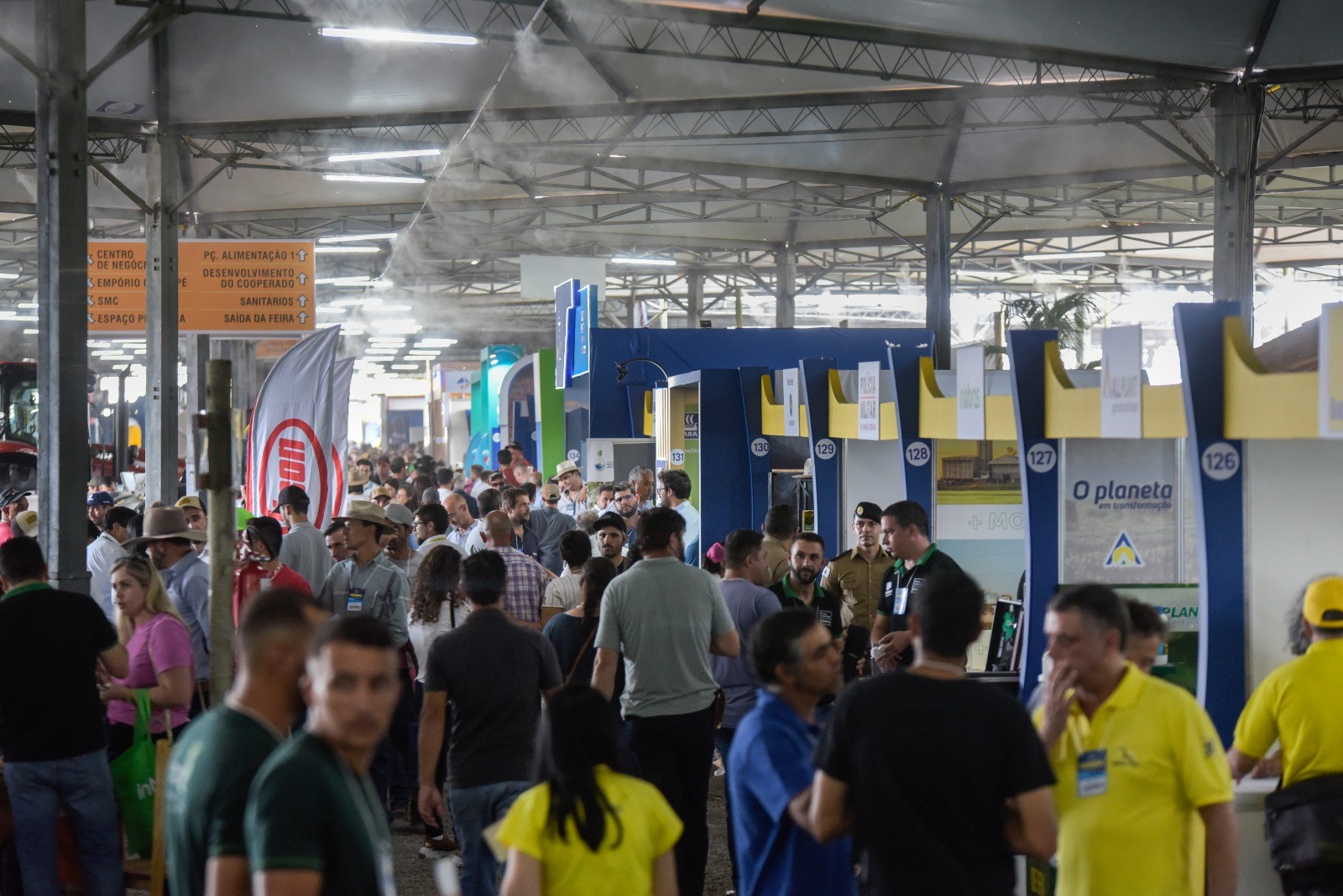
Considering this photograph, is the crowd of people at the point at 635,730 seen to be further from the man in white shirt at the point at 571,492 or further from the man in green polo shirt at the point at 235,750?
the man in white shirt at the point at 571,492

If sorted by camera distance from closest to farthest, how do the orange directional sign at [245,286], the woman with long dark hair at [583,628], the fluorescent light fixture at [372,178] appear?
the woman with long dark hair at [583,628] → the orange directional sign at [245,286] → the fluorescent light fixture at [372,178]

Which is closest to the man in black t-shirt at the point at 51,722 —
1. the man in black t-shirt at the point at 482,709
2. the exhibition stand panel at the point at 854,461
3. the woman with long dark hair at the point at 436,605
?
the man in black t-shirt at the point at 482,709

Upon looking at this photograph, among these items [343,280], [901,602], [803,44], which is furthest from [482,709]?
[343,280]

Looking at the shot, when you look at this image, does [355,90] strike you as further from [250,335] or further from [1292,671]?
[1292,671]

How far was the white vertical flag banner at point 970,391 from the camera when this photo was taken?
22.9 feet

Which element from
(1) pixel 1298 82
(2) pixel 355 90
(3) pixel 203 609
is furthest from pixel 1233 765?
(1) pixel 1298 82

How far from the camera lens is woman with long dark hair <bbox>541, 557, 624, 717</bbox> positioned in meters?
5.52

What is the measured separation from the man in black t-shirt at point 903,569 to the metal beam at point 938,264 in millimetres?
13083

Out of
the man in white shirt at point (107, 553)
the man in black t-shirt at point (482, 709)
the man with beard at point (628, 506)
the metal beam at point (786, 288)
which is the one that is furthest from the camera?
the metal beam at point (786, 288)

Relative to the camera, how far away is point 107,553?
753cm

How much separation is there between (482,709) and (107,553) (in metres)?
4.30

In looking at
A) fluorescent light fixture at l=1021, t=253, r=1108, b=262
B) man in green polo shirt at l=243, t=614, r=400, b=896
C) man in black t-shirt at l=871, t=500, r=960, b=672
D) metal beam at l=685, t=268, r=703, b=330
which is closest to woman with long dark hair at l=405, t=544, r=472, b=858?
man in black t-shirt at l=871, t=500, r=960, b=672

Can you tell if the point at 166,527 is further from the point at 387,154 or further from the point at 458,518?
the point at 387,154

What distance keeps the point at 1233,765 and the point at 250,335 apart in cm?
1186
